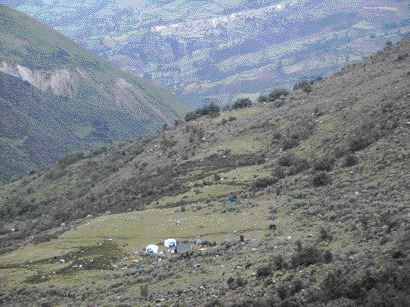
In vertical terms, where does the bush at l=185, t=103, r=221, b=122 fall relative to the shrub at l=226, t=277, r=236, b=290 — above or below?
above

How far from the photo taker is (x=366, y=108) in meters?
68.4

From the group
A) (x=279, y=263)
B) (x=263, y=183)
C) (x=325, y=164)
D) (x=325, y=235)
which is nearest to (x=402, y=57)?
(x=263, y=183)

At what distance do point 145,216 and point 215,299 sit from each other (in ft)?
112

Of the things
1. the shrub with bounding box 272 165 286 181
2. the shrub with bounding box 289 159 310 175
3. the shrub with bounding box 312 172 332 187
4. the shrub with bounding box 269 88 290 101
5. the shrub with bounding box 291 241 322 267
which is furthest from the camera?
the shrub with bounding box 269 88 290 101

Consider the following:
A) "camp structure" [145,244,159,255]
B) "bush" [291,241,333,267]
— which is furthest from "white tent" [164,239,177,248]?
"bush" [291,241,333,267]

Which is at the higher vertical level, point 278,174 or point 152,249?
point 278,174

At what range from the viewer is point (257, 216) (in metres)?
50.4

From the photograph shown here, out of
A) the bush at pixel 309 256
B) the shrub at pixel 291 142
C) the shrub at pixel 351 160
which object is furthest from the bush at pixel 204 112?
the bush at pixel 309 256

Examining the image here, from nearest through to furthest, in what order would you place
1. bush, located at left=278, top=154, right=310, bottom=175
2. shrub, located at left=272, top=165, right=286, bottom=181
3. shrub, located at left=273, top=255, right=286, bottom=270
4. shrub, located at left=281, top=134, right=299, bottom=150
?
shrub, located at left=273, top=255, right=286, bottom=270, bush, located at left=278, top=154, right=310, bottom=175, shrub, located at left=272, top=165, right=286, bottom=181, shrub, located at left=281, top=134, right=299, bottom=150

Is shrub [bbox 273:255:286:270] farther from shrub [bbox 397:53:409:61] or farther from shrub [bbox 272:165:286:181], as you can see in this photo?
shrub [bbox 397:53:409:61]

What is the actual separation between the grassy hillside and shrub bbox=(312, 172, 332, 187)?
0.08 m

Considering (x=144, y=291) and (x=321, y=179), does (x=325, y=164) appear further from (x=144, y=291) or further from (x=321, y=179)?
(x=144, y=291)

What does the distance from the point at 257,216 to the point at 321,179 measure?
5172 mm

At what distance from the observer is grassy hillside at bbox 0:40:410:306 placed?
100 ft
